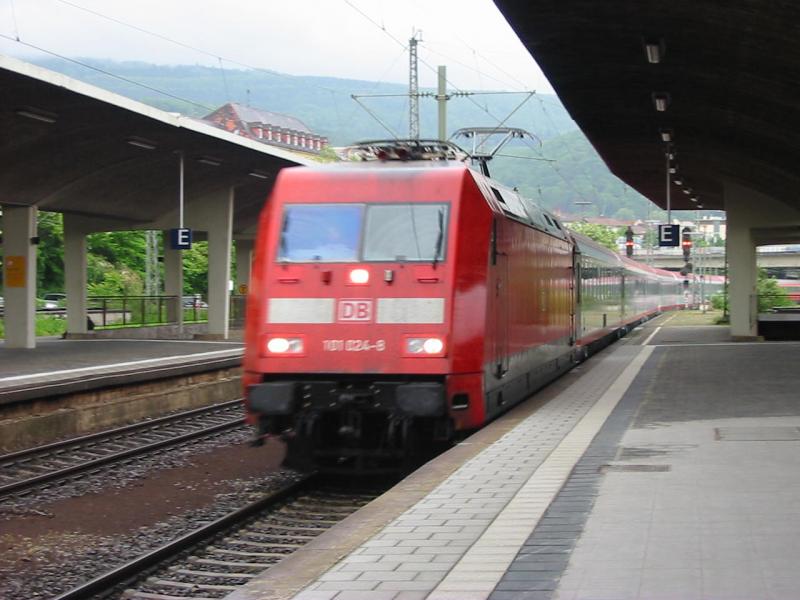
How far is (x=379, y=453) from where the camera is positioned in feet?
32.7

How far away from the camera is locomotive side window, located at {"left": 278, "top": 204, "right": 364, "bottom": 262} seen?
10477 mm

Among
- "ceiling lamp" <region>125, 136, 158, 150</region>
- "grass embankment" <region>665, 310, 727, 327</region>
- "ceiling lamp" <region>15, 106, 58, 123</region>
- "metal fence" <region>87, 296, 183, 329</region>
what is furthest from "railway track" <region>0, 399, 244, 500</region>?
"grass embankment" <region>665, 310, 727, 327</region>

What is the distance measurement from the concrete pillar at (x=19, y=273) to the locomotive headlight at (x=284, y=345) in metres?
15.8

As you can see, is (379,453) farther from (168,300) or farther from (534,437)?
(168,300)

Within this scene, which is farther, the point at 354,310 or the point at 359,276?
the point at 359,276

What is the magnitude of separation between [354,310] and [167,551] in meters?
3.26

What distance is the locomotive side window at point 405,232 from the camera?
33.7 feet

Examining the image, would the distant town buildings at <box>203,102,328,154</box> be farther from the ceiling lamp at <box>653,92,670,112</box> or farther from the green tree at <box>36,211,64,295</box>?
the ceiling lamp at <box>653,92,670,112</box>

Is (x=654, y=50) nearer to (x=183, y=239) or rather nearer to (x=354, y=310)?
(x=354, y=310)

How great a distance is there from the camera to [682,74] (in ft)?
54.7

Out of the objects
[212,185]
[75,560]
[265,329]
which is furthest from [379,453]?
[212,185]

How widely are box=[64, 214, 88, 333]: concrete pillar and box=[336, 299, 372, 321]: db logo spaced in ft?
72.2

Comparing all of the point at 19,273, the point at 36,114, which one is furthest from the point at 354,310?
the point at 19,273

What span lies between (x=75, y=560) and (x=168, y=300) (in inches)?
1086
